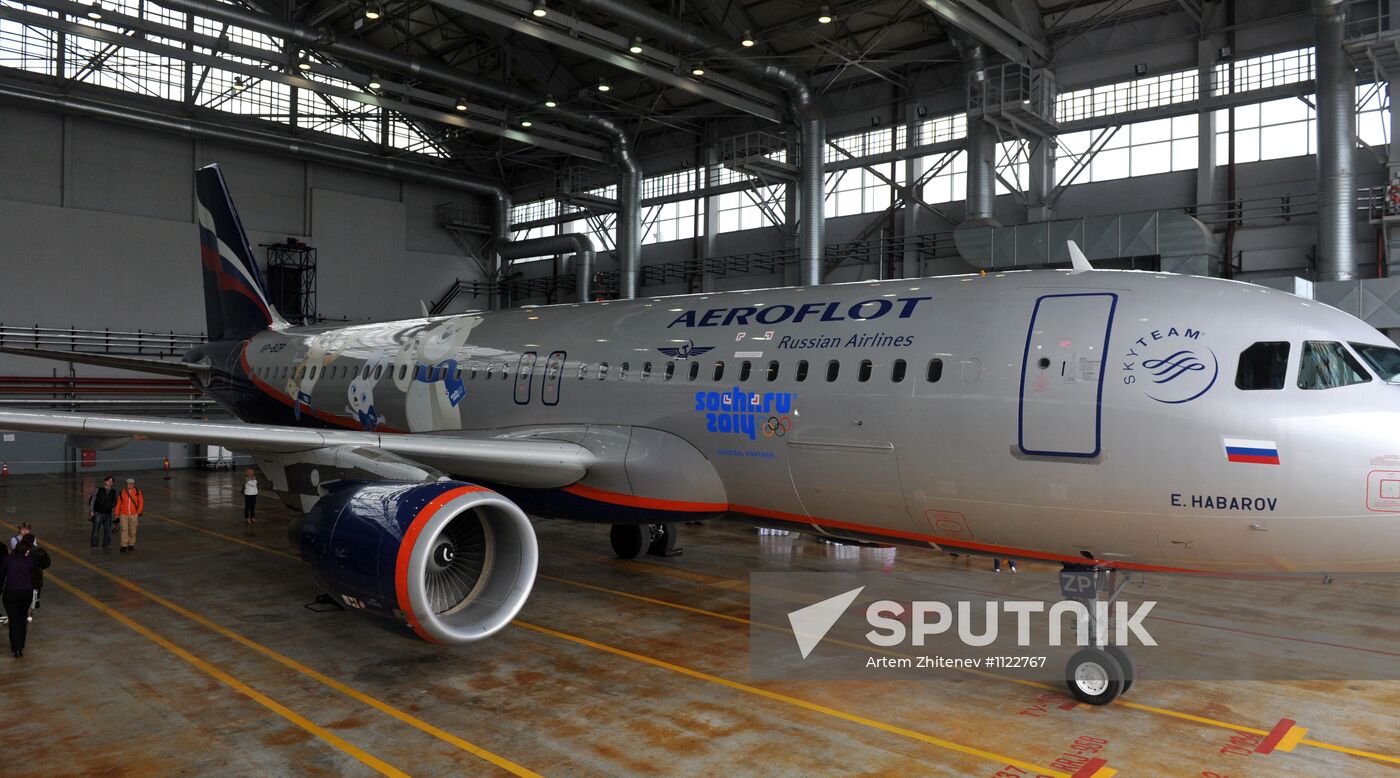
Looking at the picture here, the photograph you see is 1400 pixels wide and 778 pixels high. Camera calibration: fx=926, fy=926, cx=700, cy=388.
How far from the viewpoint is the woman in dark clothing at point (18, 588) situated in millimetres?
9539

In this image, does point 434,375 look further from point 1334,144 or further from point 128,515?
point 1334,144

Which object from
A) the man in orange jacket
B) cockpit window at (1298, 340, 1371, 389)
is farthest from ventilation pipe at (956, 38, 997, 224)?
the man in orange jacket

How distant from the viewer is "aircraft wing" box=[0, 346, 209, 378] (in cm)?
1573

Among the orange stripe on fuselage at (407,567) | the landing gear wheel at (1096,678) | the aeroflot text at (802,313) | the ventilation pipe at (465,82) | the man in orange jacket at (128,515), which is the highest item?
the ventilation pipe at (465,82)

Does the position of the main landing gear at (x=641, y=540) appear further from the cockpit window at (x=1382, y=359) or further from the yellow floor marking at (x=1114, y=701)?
the cockpit window at (x=1382, y=359)

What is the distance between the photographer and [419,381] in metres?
14.6

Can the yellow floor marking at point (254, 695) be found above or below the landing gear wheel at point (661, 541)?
below

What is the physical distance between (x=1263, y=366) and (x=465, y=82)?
26561mm

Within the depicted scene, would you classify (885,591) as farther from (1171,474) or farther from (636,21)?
(636,21)

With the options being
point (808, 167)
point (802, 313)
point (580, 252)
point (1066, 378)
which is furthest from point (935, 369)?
point (580, 252)

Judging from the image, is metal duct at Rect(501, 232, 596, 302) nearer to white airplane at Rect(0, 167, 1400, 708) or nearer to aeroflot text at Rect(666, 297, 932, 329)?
white airplane at Rect(0, 167, 1400, 708)

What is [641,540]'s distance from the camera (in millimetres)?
15508

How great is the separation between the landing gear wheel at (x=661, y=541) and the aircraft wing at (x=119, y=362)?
9.89 m

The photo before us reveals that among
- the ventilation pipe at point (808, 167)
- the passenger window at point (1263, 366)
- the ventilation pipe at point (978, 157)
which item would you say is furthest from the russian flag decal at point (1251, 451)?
the ventilation pipe at point (808, 167)
